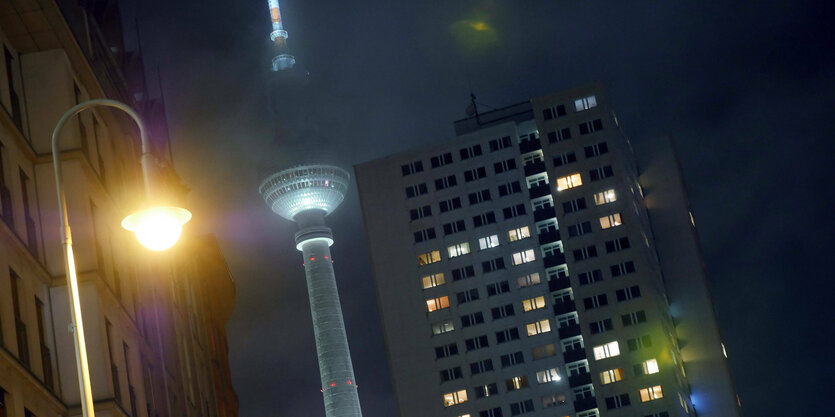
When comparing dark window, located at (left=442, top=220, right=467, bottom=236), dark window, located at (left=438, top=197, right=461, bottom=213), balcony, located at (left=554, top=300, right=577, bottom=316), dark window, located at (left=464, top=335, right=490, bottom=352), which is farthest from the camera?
dark window, located at (left=438, top=197, right=461, bottom=213)

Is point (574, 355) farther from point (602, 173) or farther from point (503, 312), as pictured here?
point (602, 173)

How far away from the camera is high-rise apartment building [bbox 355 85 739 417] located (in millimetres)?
146625

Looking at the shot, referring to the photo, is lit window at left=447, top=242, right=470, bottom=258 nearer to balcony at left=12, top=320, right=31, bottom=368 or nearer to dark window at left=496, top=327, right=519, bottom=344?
dark window at left=496, top=327, right=519, bottom=344

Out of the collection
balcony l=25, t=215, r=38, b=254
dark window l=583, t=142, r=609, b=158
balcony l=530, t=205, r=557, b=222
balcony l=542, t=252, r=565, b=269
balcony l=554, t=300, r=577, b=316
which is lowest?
balcony l=25, t=215, r=38, b=254

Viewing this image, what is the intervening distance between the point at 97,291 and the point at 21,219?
4645 millimetres

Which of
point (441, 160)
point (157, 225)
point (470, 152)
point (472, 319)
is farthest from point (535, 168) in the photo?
point (157, 225)

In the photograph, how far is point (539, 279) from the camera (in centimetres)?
15488

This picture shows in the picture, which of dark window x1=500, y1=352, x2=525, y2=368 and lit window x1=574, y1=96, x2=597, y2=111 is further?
lit window x1=574, y1=96, x2=597, y2=111

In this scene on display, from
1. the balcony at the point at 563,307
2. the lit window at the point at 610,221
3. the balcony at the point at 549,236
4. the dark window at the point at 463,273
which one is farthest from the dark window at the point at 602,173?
the dark window at the point at 463,273

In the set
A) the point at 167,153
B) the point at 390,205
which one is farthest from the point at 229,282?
the point at 390,205

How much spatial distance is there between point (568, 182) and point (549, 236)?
312 inches

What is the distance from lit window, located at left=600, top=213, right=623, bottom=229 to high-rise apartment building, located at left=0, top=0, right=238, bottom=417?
108 m

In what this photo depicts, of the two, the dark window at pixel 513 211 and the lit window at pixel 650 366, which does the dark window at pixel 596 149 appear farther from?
the lit window at pixel 650 366

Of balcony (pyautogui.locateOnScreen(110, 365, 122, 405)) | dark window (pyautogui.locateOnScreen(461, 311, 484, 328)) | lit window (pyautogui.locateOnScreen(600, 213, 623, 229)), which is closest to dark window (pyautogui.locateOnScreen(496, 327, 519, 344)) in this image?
dark window (pyautogui.locateOnScreen(461, 311, 484, 328))
